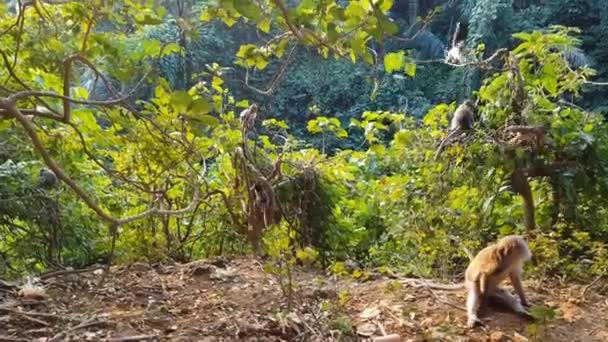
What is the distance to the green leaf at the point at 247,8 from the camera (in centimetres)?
137

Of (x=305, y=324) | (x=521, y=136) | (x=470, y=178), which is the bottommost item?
(x=305, y=324)

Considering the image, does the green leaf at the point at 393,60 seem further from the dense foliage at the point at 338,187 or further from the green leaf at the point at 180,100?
the dense foliage at the point at 338,187

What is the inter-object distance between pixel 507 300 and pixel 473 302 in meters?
0.19

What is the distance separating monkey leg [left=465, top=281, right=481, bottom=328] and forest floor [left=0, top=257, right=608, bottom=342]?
4 cm

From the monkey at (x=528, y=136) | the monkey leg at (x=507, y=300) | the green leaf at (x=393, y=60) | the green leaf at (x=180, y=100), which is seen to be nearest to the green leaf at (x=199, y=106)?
the green leaf at (x=180, y=100)

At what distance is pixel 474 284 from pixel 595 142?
52.0 inches

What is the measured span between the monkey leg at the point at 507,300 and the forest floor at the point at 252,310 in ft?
0.17

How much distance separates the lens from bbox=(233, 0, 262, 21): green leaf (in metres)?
1.37

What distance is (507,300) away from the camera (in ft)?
9.56

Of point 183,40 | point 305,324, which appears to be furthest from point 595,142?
point 183,40

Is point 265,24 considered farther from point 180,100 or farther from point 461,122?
point 461,122

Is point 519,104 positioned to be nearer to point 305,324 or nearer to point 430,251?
point 430,251

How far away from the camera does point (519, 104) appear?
3.66 meters

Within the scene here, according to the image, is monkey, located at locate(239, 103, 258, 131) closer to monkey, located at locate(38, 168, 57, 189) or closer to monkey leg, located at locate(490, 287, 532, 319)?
monkey, located at locate(38, 168, 57, 189)
